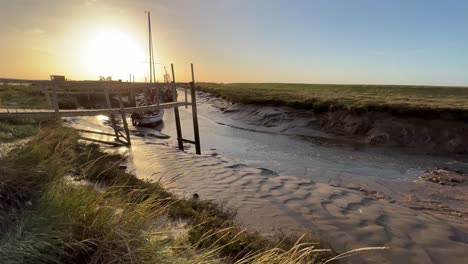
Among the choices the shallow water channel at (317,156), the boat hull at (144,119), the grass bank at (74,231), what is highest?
Answer: the boat hull at (144,119)

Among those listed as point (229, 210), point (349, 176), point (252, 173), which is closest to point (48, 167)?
point (229, 210)

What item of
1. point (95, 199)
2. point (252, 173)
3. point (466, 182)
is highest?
point (95, 199)

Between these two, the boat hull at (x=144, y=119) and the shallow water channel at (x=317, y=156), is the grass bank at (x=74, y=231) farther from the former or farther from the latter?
the boat hull at (x=144, y=119)

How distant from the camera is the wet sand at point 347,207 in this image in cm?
630

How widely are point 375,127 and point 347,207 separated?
1515 centimetres

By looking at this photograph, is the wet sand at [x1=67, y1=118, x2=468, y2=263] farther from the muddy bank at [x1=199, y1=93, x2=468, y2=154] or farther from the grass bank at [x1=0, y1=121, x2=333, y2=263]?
the muddy bank at [x1=199, y1=93, x2=468, y2=154]

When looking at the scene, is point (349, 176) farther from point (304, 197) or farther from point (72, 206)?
point (72, 206)

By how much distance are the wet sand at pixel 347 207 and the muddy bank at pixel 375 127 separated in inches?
312

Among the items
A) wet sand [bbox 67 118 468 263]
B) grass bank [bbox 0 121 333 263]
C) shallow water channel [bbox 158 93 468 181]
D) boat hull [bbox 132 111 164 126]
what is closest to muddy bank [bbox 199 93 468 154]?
shallow water channel [bbox 158 93 468 181]

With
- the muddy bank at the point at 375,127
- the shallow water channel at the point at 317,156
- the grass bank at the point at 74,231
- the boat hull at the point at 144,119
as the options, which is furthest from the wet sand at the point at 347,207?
the boat hull at the point at 144,119

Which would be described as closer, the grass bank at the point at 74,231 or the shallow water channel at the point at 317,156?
the grass bank at the point at 74,231

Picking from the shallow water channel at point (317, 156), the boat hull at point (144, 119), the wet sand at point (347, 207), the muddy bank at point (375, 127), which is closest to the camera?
the wet sand at point (347, 207)

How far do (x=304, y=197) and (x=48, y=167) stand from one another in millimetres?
6226

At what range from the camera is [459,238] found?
22.5ft
